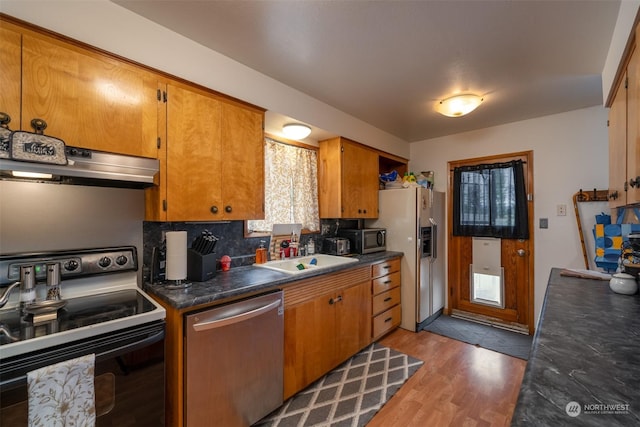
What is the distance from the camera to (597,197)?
258 centimetres

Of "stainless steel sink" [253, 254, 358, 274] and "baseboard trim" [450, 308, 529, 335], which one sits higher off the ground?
"stainless steel sink" [253, 254, 358, 274]

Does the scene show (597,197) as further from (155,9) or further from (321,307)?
(155,9)

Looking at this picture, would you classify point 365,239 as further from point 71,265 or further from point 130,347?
point 71,265

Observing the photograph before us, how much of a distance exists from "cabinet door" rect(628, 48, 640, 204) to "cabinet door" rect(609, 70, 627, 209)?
83 millimetres

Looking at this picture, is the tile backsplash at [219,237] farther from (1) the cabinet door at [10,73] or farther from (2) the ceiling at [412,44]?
(2) the ceiling at [412,44]

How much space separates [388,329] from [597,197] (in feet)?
8.01

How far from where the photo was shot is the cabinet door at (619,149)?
4.07ft

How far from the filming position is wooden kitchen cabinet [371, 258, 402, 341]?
2666mm

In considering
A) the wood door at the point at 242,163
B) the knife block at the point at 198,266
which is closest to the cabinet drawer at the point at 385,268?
the wood door at the point at 242,163

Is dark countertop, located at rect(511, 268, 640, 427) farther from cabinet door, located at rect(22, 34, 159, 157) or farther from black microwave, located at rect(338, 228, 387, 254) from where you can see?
cabinet door, located at rect(22, 34, 159, 157)

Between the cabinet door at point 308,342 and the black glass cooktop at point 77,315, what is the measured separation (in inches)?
35.7

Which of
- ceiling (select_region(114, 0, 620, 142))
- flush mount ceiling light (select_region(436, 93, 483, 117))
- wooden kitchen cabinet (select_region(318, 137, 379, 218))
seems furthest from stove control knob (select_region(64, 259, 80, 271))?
flush mount ceiling light (select_region(436, 93, 483, 117))

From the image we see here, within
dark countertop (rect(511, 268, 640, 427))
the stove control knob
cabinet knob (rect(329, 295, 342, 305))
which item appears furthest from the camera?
cabinet knob (rect(329, 295, 342, 305))

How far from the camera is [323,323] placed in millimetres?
2092
